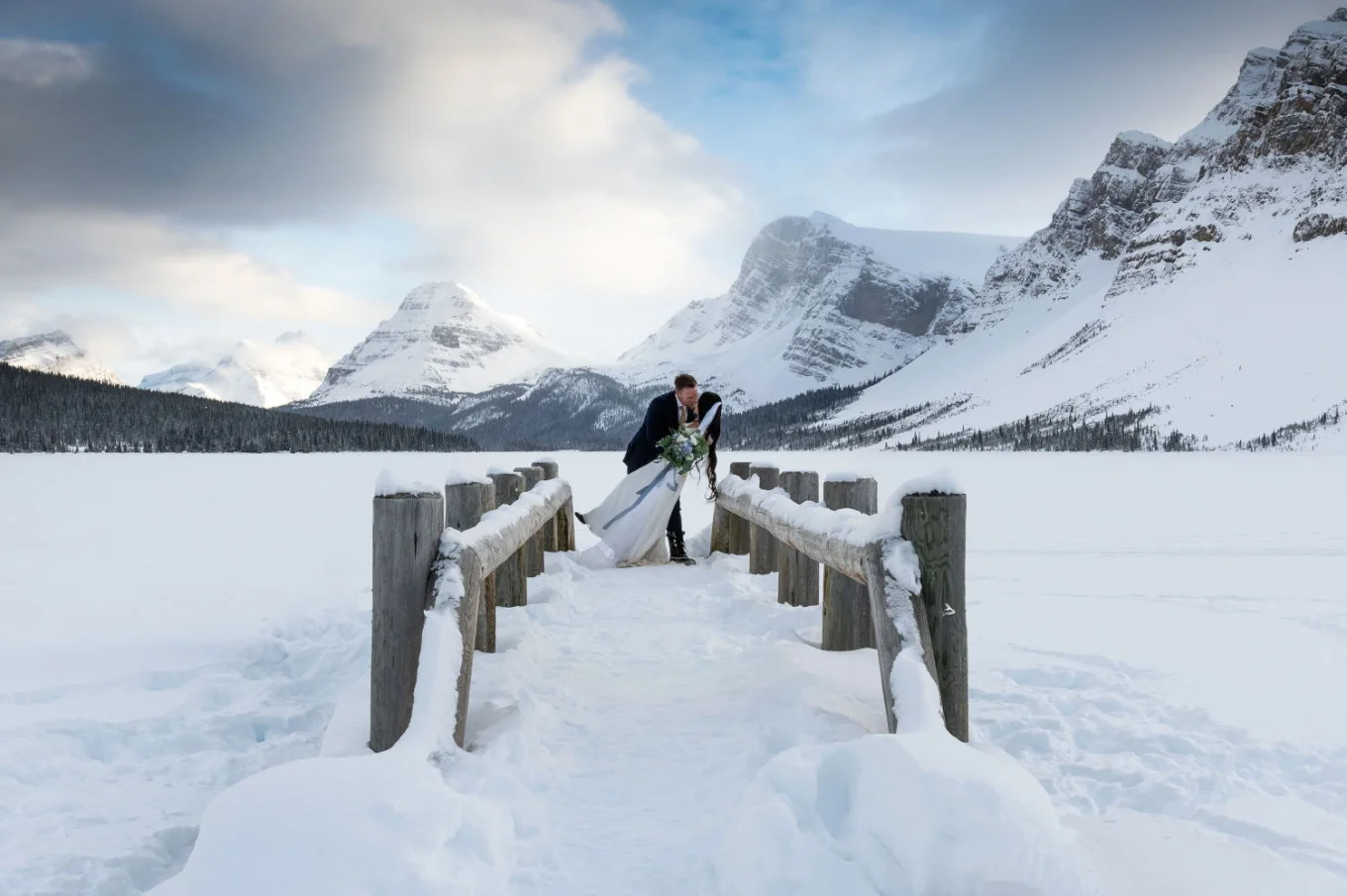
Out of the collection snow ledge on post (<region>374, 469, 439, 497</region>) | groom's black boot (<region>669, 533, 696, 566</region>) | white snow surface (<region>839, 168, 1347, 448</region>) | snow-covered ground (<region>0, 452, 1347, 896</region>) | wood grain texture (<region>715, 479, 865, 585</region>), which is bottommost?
snow-covered ground (<region>0, 452, 1347, 896</region>)

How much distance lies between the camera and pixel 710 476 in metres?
8.99

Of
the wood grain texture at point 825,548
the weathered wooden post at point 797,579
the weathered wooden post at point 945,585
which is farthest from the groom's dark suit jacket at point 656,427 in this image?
the weathered wooden post at point 945,585

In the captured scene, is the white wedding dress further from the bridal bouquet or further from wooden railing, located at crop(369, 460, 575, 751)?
wooden railing, located at crop(369, 460, 575, 751)

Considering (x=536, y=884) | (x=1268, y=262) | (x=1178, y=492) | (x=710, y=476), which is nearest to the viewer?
(x=536, y=884)

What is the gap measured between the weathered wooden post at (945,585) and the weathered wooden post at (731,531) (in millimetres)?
6030

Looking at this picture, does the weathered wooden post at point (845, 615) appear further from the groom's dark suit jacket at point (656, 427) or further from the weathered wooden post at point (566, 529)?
the weathered wooden post at point (566, 529)

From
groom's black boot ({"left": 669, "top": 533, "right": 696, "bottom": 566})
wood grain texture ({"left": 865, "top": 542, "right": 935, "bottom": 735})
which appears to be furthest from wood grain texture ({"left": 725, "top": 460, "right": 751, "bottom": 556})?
wood grain texture ({"left": 865, "top": 542, "right": 935, "bottom": 735})

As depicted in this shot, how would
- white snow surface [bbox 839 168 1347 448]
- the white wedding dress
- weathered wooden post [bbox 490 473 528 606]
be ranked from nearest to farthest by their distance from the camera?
weathered wooden post [bbox 490 473 528 606], the white wedding dress, white snow surface [bbox 839 168 1347 448]

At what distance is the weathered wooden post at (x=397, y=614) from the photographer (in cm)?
319

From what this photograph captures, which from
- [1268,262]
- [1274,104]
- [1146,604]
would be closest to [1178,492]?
[1146,604]

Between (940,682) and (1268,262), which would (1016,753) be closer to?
(940,682)

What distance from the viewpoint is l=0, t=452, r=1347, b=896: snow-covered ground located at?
8.70ft

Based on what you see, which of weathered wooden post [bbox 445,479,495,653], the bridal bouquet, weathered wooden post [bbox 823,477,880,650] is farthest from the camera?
the bridal bouquet

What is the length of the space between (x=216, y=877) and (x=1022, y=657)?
169 inches
